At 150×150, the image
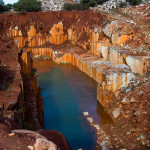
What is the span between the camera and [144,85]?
47.2 feet

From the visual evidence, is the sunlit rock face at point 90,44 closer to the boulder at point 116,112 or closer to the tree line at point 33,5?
the boulder at point 116,112

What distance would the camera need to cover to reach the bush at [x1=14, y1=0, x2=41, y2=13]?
37.3 meters

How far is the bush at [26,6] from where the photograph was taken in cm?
3728

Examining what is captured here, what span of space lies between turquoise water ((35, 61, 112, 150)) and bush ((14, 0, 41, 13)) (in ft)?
54.4

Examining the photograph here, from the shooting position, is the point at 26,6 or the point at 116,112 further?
the point at 26,6

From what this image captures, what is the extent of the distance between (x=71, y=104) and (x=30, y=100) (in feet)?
15.5

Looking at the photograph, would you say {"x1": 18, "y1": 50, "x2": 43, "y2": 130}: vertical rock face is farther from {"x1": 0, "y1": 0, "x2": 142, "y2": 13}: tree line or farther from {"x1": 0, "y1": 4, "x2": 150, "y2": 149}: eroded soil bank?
{"x1": 0, "y1": 0, "x2": 142, "y2": 13}: tree line

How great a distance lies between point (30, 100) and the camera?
1215cm

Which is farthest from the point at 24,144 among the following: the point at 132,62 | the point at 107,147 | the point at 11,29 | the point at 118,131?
the point at 11,29

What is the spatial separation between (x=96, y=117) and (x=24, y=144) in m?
10.5

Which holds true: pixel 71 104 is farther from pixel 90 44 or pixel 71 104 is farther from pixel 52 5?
pixel 52 5

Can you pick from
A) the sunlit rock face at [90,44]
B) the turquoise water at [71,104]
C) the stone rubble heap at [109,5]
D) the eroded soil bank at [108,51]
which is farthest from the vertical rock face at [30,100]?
the stone rubble heap at [109,5]

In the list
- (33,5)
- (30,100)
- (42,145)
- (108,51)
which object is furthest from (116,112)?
(33,5)

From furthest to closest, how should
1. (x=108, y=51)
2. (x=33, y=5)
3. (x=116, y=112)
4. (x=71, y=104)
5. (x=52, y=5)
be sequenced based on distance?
(x=52, y=5) < (x=33, y=5) < (x=108, y=51) < (x=71, y=104) < (x=116, y=112)
